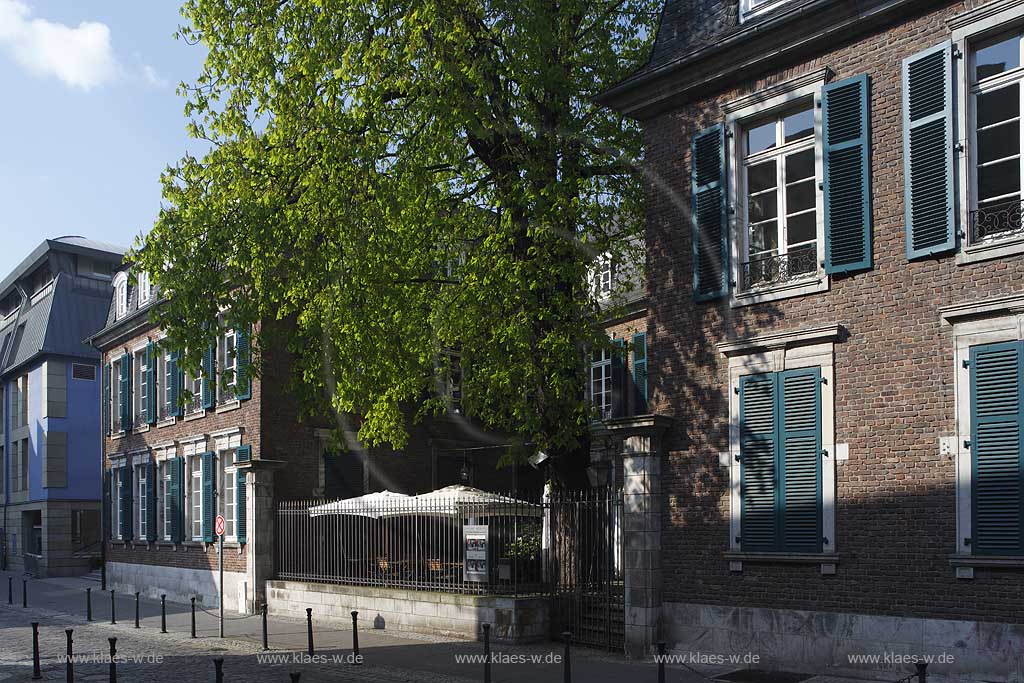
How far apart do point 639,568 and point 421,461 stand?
45.6ft

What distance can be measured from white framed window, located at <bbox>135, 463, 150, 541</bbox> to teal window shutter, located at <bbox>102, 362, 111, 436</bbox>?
3.49 metres

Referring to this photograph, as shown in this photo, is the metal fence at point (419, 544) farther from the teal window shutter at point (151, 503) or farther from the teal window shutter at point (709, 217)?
the teal window shutter at point (151, 503)

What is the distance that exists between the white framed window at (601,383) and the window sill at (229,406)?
9.59 metres

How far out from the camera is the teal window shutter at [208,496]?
89.4 feet

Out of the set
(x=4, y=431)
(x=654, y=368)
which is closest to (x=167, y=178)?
(x=654, y=368)

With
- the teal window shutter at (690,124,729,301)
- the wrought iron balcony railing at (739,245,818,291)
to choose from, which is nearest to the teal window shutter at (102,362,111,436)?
the teal window shutter at (690,124,729,301)

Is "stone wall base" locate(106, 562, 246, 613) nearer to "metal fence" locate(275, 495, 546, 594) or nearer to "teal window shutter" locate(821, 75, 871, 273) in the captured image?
"metal fence" locate(275, 495, 546, 594)

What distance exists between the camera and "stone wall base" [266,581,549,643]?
1662 cm

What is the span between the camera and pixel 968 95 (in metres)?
12.1

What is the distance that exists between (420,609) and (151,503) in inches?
630

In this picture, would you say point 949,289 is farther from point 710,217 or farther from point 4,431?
point 4,431

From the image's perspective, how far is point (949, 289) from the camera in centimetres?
1203

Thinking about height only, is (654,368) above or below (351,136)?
below

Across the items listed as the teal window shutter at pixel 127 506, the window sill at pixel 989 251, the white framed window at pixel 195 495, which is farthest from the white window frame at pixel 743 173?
the teal window shutter at pixel 127 506
